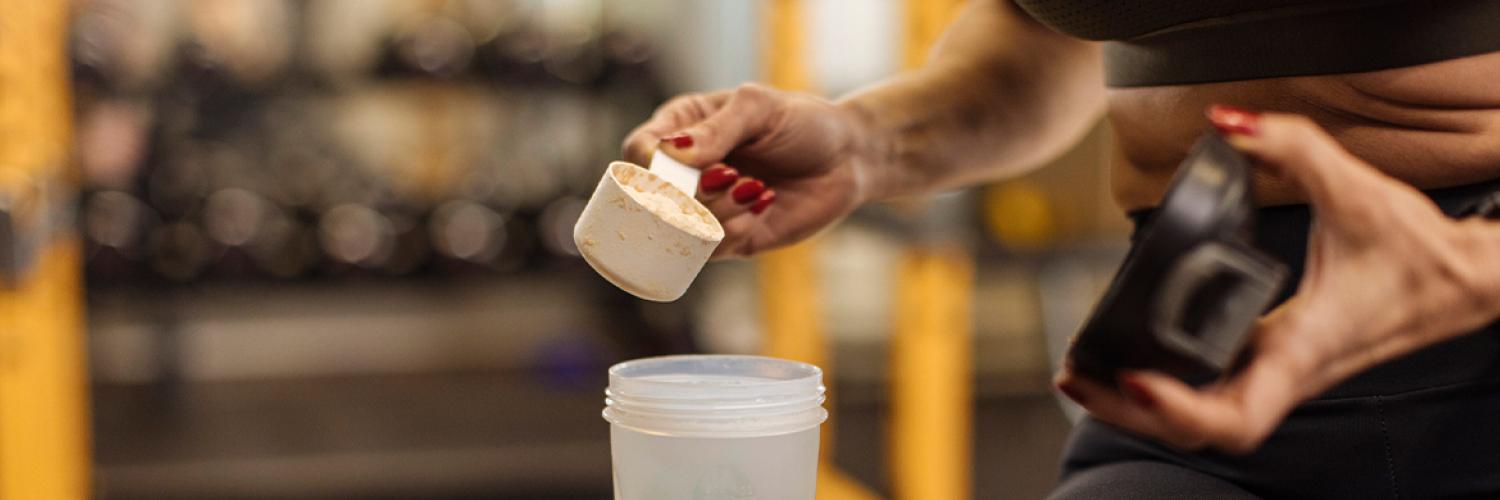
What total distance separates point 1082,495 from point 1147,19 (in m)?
0.36

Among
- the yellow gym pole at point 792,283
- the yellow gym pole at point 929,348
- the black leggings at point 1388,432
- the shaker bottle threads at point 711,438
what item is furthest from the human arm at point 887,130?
the yellow gym pole at point 792,283

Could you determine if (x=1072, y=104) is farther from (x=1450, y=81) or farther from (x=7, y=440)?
(x=7, y=440)

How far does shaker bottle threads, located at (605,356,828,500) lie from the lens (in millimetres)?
687

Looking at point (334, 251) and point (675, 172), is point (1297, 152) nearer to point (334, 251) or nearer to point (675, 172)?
point (675, 172)

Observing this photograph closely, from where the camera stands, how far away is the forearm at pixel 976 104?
1102 mm

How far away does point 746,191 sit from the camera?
3.00ft

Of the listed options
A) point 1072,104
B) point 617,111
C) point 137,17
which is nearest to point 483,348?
point 617,111

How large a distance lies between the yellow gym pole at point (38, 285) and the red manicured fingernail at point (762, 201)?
130 centimetres

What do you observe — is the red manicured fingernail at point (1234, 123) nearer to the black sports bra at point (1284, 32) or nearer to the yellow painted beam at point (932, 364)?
the black sports bra at point (1284, 32)

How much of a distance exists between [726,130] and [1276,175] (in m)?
0.42

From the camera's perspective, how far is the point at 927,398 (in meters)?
2.58

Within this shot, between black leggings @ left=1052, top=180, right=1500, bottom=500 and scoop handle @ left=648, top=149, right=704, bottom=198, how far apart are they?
39 cm

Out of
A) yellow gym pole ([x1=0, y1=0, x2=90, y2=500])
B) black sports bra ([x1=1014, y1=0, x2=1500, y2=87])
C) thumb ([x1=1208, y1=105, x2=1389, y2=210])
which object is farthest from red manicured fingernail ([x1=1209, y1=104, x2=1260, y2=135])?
yellow gym pole ([x1=0, y1=0, x2=90, y2=500])

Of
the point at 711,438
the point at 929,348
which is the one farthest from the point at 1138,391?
the point at 929,348
